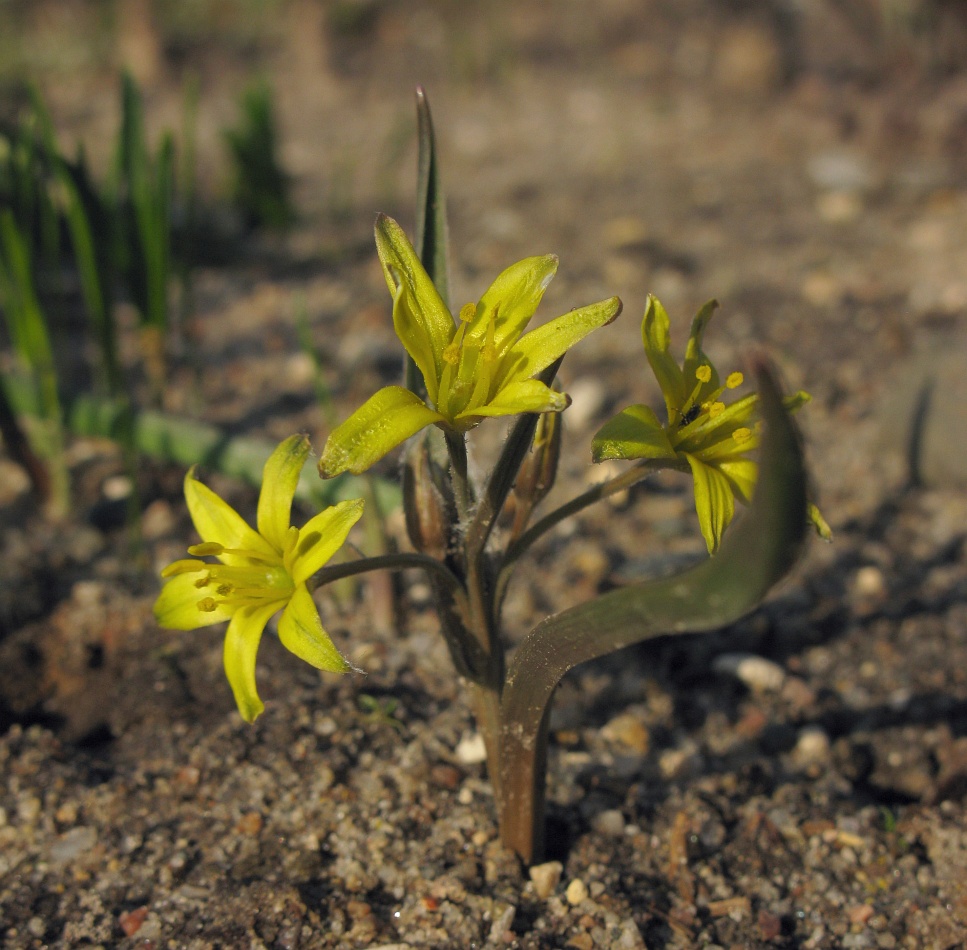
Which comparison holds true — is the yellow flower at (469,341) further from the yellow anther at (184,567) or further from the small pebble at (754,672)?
the small pebble at (754,672)

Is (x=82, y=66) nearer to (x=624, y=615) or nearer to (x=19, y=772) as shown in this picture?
(x=19, y=772)

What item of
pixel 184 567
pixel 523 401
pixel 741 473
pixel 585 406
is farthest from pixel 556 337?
pixel 585 406

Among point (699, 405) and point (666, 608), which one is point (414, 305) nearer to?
point (699, 405)

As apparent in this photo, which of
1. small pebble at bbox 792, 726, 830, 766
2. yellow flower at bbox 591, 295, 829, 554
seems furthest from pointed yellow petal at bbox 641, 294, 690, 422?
small pebble at bbox 792, 726, 830, 766

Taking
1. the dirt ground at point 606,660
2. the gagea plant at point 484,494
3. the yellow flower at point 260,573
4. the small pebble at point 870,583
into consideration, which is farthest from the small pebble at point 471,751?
the small pebble at point 870,583

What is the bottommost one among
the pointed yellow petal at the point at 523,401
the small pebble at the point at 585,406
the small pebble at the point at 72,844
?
the small pebble at the point at 72,844

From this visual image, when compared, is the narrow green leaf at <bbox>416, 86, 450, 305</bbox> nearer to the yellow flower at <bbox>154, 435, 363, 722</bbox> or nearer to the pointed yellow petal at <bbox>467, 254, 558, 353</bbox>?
the pointed yellow petal at <bbox>467, 254, 558, 353</bbox>

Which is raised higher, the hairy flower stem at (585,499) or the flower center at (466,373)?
the flower center at (466,373)

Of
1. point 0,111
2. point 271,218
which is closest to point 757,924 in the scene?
point 271,218
